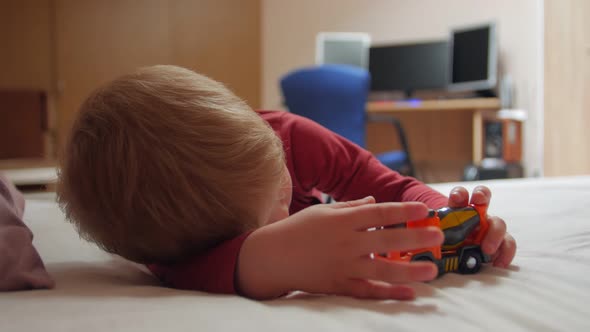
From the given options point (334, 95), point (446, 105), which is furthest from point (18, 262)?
point (446, 105)

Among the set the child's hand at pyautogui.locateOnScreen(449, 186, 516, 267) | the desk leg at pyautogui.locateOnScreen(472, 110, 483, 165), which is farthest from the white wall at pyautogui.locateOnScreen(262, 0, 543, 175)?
the child's hand at pyautogui.locateOnScreen(449, 186, 516, 267)

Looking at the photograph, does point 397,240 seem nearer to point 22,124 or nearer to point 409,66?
point 409,66

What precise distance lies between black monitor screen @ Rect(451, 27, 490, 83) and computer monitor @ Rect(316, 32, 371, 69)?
2.08 ft

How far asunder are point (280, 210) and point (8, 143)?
367cm

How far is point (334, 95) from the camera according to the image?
8.46 ft

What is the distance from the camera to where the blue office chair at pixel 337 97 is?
8.39ft

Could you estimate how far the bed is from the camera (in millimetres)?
360

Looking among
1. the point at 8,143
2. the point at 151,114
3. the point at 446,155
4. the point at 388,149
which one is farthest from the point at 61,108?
the point at 151,114

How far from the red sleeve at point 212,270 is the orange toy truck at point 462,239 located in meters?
0.19

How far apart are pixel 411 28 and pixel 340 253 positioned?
11.2 ft

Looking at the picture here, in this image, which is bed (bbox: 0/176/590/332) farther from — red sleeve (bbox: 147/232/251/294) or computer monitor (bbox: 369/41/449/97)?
computer monitor (bbox: 369/41/449/97)

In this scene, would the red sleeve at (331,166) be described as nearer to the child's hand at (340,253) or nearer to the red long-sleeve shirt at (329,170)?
the red long-sleeve shirt at (329,170)

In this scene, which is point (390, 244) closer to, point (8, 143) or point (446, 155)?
point (446, 155)

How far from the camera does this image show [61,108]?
12.2 ft
